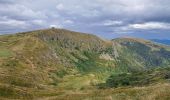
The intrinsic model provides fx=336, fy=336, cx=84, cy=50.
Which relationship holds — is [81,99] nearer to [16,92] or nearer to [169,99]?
[169,99]

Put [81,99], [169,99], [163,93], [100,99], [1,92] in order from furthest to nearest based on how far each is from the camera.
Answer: [1,92], [81,99], [100,99], [163,93], [169,99]

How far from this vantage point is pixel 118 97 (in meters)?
29.3

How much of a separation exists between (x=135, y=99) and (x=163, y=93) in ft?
8.06

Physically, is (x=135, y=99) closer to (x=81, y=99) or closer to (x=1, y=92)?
(x=81, y=99)

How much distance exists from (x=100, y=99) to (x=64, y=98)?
7310mm

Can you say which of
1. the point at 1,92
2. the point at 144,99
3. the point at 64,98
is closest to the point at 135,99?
the point at 144,99

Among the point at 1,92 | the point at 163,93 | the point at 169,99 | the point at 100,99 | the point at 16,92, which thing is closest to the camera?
the point at 169,99

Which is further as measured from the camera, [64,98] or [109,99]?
[64,98]

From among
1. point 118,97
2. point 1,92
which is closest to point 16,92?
point 1,92

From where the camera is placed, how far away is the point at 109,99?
27594 mm

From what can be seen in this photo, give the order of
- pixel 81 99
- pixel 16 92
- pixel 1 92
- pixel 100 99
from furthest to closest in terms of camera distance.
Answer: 1. pixel 1 92
2. pixel 16 92
3. pixel 81 99
4. pixel 100 99

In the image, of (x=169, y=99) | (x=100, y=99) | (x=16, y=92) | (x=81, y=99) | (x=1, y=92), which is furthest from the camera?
(x=1, y=92)

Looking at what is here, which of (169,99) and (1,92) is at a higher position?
(169,99)

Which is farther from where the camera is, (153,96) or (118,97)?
(118,97)
